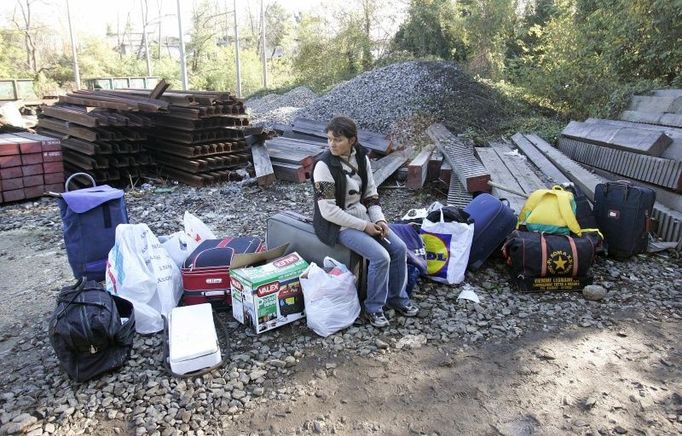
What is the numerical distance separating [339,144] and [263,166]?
5.05 meters

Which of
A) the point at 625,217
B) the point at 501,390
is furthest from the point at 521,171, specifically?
the point at 501,390

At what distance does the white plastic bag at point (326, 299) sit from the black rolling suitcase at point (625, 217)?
9.36ft

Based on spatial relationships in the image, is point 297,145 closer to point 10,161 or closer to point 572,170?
point 10,161

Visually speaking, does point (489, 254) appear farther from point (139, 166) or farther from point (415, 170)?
point (139, 166)

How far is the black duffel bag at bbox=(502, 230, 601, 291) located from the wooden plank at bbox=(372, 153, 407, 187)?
3.36m

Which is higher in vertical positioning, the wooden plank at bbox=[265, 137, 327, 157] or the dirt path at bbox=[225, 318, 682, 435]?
the wooden plank at bbox=[265, 137, 327, 157]

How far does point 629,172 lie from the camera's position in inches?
253

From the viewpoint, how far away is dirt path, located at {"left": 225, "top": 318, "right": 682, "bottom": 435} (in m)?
2.72

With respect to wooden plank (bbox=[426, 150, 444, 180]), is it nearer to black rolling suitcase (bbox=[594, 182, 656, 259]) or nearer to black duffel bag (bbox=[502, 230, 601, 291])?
black rolling suitcase (bbox=[594, 182, 656, 259])

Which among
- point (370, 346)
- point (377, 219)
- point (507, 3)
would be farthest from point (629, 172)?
point (507, 3)

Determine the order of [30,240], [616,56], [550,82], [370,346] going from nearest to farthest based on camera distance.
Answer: [370,346]
[30,240]
[616,56]
[550,82]

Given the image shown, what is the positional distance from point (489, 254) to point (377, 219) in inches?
53.4

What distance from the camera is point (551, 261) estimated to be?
4203mm

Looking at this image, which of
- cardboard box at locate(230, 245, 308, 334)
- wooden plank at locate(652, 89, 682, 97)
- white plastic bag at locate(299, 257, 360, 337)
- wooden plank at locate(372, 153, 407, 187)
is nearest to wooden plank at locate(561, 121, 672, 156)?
wooden plank at locate(652, 89, 682, 97)
